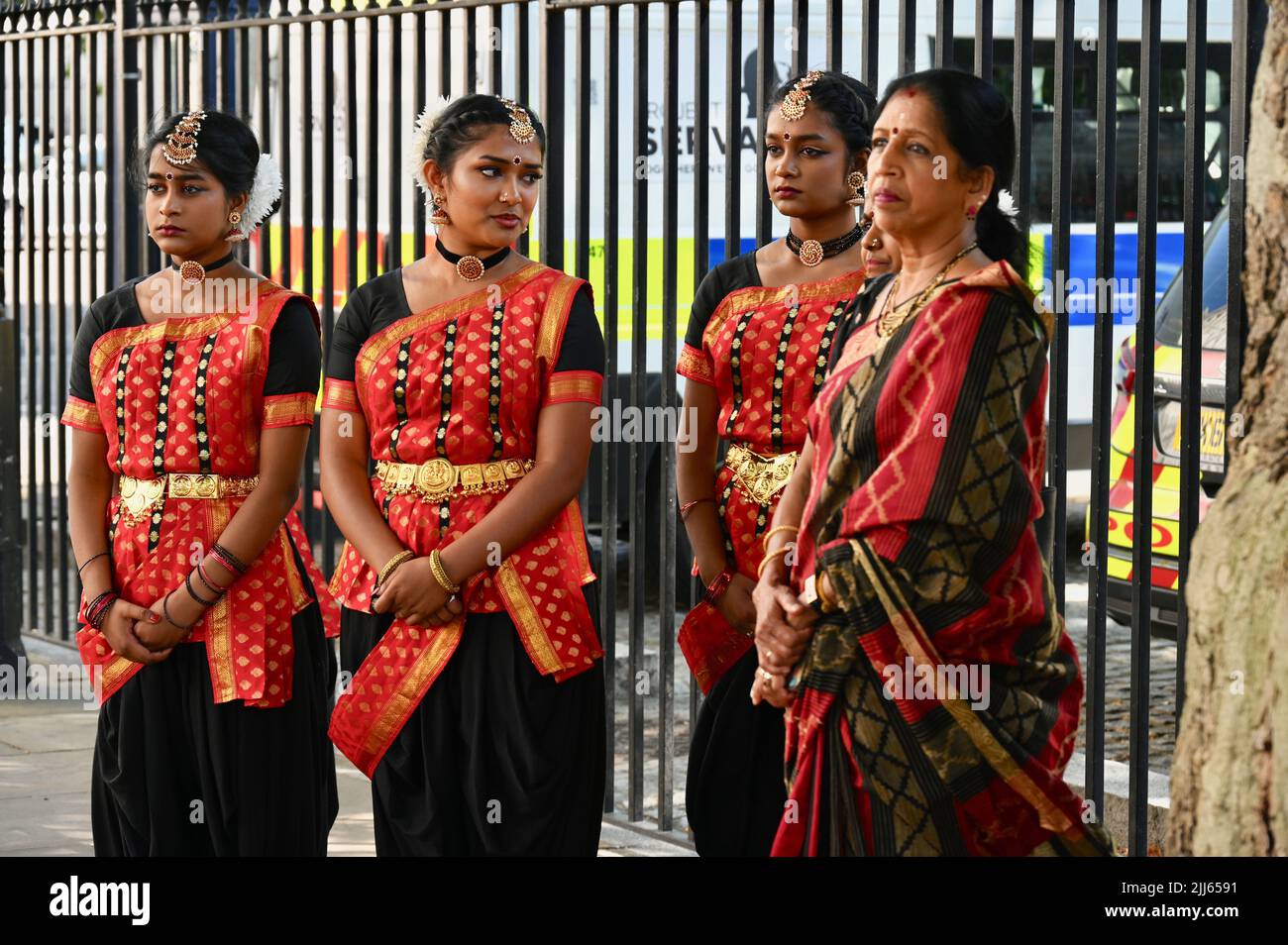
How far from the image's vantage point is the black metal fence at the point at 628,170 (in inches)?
159

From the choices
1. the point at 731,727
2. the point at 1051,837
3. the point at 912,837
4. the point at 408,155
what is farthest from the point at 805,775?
the point at 408,155

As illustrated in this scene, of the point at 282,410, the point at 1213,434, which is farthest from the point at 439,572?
the point at 1213,434

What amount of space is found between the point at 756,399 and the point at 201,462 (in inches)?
48.5

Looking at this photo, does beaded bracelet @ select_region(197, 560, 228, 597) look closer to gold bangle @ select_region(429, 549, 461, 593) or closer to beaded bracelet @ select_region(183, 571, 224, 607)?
beaded bracelet @ select_region(183, 571, 224, 607)

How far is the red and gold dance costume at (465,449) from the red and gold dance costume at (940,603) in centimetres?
97

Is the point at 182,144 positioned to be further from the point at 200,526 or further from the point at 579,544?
the point at 579,544

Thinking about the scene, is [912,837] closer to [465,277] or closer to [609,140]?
[465,277]

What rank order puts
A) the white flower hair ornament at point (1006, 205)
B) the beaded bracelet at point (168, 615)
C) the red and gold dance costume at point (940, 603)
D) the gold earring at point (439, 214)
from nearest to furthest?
the red and gold dance costume at point (940, 603)
the white flower hair ornament at point (1006, 205)
the gold earring at point (439, 214)
the beaded bracelet at point (168, 615)

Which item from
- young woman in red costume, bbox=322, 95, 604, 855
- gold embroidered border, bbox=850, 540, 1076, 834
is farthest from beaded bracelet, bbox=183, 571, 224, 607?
gold embroidered border, bbox=850, 540, 1076, 834

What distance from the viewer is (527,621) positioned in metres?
3.83

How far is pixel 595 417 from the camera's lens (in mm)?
3947

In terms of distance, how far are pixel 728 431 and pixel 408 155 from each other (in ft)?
3.05

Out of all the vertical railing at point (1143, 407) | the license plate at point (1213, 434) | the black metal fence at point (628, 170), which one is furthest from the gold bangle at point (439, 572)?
the license plate at point (1213, 434)

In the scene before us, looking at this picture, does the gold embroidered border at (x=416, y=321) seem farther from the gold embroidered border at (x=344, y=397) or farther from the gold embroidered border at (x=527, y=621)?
the gold embroidered border at (x=527, y=621)
